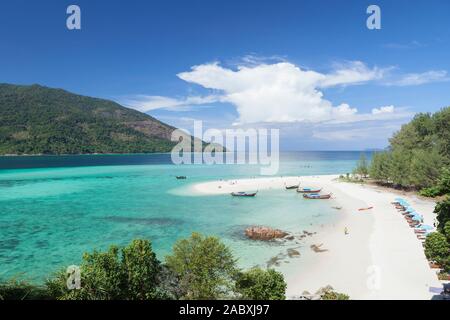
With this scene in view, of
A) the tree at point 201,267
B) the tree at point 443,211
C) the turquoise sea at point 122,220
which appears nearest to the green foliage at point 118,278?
the tree at point 201,267

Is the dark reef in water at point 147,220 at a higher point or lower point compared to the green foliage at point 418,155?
lower

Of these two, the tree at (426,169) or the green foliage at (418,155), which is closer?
the tree at (426,169)

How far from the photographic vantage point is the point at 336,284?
2334 centimetres

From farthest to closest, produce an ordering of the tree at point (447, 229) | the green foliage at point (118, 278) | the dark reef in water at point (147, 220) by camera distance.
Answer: the dark reef in water at point (147, 220) < the tree at point (447, 229) < the green foliage at point (118, 278)

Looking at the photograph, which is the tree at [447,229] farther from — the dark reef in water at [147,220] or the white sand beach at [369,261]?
the dark reef in water at [147,220]

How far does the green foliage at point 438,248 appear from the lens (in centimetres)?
1983

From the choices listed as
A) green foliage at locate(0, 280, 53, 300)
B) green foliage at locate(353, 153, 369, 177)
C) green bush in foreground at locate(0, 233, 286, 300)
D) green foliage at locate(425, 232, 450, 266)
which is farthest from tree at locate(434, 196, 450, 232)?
green foliage at locate(353, 153, 369, 177)

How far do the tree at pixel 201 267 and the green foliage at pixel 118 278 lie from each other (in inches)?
56.4

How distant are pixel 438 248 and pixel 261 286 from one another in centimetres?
1230

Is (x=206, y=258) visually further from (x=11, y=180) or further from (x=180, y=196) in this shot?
(x=11, y=180)

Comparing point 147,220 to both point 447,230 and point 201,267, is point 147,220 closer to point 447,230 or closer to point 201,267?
point 201,267

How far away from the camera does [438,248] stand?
786 inches

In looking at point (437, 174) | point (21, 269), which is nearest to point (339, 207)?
point (437, 174)

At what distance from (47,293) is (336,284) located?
1950 centimetres
